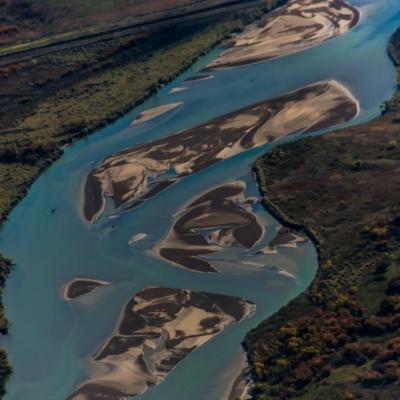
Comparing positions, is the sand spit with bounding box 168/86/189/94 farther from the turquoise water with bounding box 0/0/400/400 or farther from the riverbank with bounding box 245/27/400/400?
the riverbank with bounding box 245/27/400/400

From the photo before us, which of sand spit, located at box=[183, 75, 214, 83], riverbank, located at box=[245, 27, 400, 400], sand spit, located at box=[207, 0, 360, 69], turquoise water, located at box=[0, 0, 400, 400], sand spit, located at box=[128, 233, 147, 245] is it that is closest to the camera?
riverbank, located at box=[245, 27, 400, 400]

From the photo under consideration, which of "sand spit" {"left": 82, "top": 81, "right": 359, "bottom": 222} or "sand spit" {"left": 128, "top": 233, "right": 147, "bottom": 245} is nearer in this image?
"sand spit" {"left": 128, "top": 233, "right": 147, "bottom": 245}

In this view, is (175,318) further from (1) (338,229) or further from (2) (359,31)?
(2) (359,31)

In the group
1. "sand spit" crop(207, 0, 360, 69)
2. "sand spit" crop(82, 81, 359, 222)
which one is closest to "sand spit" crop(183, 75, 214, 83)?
"sand spit" crop(207, 0, 360, 69)

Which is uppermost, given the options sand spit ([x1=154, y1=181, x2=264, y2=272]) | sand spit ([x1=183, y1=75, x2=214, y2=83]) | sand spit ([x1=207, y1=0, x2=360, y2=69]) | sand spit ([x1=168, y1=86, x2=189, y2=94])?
sand spit ([x1=207, y1=0, x2=360, y2=69])

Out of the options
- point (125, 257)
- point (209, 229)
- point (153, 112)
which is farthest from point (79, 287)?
point (153, 112)

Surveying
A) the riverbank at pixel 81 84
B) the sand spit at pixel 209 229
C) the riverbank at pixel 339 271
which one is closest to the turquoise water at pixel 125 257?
the sand spit at pixel 209 229

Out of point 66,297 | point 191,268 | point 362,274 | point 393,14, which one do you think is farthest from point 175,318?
point 393,14
